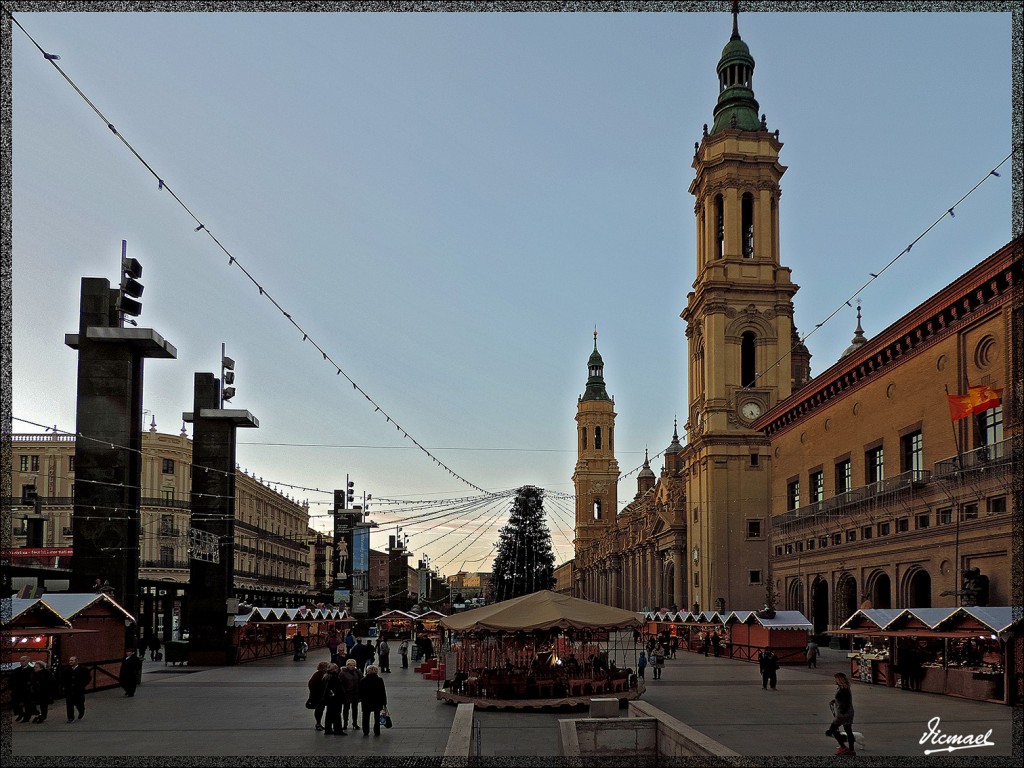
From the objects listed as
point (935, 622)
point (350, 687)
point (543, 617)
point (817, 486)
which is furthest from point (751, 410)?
point (350, 687)

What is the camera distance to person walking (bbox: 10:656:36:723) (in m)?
22.0

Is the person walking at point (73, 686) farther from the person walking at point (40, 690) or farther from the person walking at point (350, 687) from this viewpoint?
the person walking at point (350, 687)

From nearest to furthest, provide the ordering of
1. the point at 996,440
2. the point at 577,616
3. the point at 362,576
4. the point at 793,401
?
the point at 577,616 < the point at 996,440 < the point at 793,401 < the point at 362,576

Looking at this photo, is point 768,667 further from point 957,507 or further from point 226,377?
point 226,377

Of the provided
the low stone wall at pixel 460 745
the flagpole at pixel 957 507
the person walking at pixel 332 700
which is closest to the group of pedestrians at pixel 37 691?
the person walking at pixel 332 700

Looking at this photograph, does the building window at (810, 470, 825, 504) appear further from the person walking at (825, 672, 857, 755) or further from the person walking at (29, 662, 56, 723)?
the person walking at (29, 662, 56, 723)

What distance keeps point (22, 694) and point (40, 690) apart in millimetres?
347

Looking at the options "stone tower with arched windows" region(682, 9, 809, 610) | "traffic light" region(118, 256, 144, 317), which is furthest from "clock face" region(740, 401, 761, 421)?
"traffic light" region(118, 256, 144, 317)

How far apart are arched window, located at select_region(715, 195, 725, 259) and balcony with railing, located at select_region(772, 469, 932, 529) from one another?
26872 mm

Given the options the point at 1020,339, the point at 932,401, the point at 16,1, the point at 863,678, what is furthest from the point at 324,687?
the point at 932,401

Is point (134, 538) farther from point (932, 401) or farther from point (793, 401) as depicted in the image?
point (793, 401)

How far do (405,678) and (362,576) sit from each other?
37.7 meters

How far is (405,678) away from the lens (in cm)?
3638

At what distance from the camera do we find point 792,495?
58000 mm
